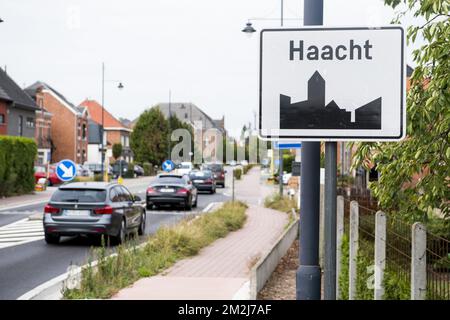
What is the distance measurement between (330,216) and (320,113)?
49cm

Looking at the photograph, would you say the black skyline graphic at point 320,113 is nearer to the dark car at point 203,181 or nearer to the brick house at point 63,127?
the dark car at point 203,181

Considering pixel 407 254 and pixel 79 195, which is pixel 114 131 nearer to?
pixel 79 195

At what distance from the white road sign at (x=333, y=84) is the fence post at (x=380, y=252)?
2.47m

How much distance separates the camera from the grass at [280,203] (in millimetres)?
26730

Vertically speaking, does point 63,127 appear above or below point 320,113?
above

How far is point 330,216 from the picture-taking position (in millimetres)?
3174

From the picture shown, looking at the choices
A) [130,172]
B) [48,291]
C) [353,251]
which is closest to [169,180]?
[48,291]

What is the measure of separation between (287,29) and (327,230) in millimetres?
976

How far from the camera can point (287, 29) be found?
3.26m

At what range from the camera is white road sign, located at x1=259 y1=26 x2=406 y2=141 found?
3162mm

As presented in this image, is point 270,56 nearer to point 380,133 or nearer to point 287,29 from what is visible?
point 287,29

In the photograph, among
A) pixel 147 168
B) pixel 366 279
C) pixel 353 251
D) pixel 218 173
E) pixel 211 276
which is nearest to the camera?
pixel 366 279

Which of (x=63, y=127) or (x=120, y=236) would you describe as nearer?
(x=120, y=236)

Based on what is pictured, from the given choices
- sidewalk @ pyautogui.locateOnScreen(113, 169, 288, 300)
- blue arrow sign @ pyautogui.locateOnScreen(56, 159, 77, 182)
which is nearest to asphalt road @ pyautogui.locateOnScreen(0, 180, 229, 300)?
sidewalk @ pyautogui.locateOnScreen(113, 169, 288, 300)
